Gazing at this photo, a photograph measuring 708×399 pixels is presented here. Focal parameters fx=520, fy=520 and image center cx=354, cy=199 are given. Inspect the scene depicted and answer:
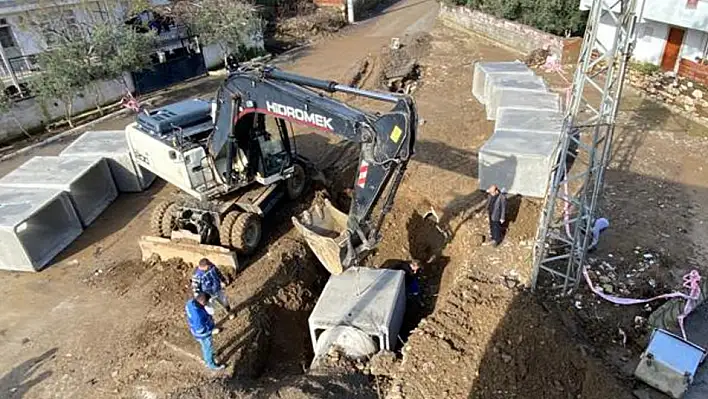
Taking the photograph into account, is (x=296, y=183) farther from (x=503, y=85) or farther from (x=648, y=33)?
(x=648, y=33)

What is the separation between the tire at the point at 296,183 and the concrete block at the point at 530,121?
463cm

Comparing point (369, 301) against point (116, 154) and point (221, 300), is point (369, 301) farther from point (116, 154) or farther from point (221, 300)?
point (116, 154)

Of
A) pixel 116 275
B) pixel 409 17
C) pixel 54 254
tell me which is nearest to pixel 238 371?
pixel 116 275

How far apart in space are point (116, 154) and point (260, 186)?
13.8 feet

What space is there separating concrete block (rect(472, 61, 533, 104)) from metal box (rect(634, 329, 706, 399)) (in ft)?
33.7

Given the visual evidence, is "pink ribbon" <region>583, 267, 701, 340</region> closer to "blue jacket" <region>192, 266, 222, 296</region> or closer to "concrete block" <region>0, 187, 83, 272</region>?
"blue jacket" <region>192, 266, 222, 296</region>

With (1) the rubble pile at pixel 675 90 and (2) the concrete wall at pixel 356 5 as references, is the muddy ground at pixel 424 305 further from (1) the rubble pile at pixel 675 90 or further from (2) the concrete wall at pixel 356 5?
(2) the concrete wall at pixel 356 5

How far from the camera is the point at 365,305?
8.50 meters

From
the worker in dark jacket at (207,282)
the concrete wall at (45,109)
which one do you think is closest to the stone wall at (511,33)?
the concrete wall at (45,109)

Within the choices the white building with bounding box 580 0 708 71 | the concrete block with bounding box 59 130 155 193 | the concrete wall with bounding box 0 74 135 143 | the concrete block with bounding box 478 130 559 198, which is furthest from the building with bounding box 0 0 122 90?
the white building with bounding box 580 0 708 71

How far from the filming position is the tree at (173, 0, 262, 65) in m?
21.2

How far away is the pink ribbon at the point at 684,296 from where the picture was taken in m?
7.84

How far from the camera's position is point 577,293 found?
28.2ft

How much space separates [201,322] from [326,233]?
9.22 ft
